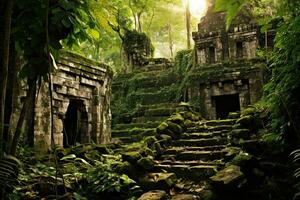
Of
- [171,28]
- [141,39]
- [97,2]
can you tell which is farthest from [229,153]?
[171,28]

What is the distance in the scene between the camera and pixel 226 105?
740 inches

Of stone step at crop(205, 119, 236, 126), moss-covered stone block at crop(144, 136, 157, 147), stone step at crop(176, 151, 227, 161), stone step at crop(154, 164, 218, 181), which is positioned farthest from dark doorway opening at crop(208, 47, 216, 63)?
stone step at crop(154, 164, 218, 181)

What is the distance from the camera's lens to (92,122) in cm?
1307

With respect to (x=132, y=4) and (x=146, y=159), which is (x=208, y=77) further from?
(x=132, y=4)

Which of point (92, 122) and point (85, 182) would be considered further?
point (92, 122)

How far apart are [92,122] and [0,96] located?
423 inches

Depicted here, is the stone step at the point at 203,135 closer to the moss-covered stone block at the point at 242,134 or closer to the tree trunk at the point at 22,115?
the moss-covered stone block at the point at 242,134

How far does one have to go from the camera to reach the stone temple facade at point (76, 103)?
10.4 meters

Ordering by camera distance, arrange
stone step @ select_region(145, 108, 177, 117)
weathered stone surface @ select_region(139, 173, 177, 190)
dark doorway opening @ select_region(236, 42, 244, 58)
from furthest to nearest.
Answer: dark doorway opening @ select_region(236, 42, 244, 58) → stone step @ select_region(145, 108, 177, 117) → weathered stone surface @ select_region(139, 173, 177, 190)

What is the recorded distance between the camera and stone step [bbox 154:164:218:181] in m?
7.97

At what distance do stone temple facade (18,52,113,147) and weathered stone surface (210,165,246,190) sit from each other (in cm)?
593

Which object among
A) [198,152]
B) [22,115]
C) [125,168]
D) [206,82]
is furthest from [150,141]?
[206,82]

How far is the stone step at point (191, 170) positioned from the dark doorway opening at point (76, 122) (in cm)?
471

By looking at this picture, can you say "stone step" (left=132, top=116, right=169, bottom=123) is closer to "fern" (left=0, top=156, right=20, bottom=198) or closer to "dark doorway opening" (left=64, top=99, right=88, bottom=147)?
"dark doorway opening" (left=64, top=99, right=88, bottom=147)
